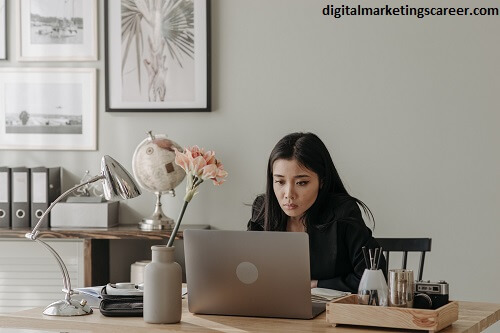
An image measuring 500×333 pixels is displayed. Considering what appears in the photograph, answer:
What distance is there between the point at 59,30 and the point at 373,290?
2820mm

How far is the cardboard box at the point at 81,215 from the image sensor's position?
434cm

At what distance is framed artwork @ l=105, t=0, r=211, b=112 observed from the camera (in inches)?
175

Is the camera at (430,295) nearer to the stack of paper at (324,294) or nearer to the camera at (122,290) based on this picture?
the stack of paper at (324,294)

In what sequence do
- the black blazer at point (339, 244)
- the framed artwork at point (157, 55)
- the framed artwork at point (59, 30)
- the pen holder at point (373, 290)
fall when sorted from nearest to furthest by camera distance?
the pen holder at point (373, 290), the black blazer at point (339, 244), the framed artwork at point (157, 55), the framed artwork at point (59, 30)

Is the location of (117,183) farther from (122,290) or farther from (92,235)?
(92,235)

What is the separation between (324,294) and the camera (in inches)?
104

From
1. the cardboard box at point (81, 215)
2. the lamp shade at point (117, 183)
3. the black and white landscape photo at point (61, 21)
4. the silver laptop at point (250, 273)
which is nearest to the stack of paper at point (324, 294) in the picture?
the silver laptop at point (250, 273)

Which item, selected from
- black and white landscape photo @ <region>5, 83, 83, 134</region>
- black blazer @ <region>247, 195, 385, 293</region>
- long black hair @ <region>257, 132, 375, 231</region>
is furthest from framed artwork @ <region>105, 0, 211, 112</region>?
black blazer @ <region>247, 195, 385, 293</region>

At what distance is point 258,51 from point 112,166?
6.78 feet

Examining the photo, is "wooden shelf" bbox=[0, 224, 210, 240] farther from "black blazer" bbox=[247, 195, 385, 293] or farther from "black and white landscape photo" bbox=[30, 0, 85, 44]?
"black blazer" bbox=[247, 195, 385, 293]

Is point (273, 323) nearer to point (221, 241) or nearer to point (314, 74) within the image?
point (221, 241)

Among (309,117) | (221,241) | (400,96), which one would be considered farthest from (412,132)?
(221,241)

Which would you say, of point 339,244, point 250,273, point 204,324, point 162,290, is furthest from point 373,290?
point 339,244

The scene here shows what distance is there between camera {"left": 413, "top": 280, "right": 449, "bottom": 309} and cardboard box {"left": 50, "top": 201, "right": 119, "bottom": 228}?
2.30 m
